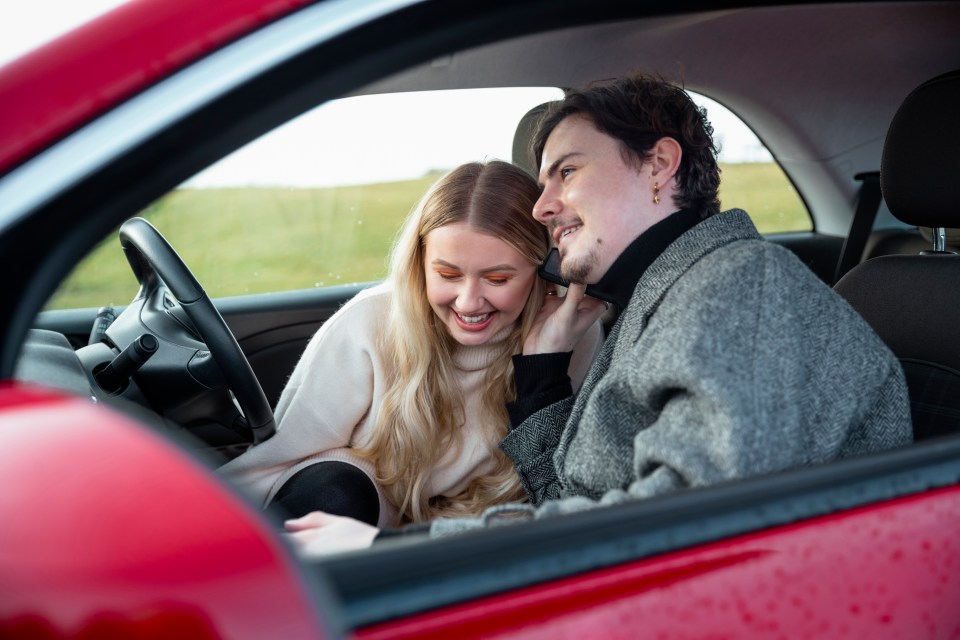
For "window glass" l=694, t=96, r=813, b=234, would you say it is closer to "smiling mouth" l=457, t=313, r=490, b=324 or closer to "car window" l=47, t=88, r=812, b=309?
"car window" l=47, t=88, r=812, b=309

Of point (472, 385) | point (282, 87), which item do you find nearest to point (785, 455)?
point (282, 87)

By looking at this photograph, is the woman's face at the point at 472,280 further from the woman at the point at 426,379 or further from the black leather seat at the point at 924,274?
the black leather seat at the point at 924,274

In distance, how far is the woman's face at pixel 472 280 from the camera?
2.01 m

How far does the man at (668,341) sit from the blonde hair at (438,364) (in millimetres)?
104

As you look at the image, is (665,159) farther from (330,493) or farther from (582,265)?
(330,493)

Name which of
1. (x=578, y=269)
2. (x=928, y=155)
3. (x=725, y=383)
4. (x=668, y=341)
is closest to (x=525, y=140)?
(x=578, y=269)

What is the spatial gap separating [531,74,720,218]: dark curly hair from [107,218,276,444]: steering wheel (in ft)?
2.63

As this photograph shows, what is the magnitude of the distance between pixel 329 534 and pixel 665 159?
0.95 metres

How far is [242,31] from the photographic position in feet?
2.66

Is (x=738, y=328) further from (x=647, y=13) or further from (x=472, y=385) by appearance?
(x=472, y=385)

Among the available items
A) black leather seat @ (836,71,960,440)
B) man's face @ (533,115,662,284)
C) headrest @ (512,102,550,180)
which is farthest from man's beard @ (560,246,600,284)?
black leather seat @ (836,71,960,440)

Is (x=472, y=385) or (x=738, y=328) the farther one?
(x=472, y=385)

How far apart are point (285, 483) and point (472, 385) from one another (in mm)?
445

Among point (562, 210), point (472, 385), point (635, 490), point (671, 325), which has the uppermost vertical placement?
point (562, 210)
